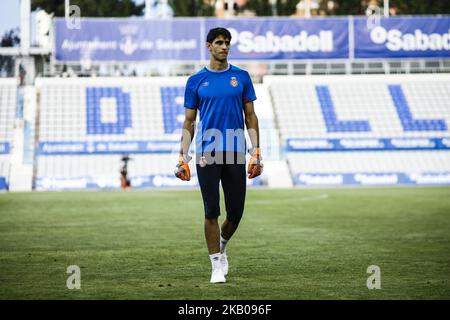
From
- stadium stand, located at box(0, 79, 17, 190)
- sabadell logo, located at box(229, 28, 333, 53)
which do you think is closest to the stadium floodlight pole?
stadium stand, located at box(0, 79, 17, 190)

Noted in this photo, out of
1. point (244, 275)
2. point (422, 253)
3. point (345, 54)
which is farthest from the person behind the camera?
point (345, 54)

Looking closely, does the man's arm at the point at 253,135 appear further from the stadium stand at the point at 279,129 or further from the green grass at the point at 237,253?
the stadium stand at the point at 279,129

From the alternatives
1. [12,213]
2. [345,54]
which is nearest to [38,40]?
[345,54]

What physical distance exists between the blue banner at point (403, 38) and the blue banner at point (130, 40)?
8328 mm

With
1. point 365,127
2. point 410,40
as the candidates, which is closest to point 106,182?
point 365,127

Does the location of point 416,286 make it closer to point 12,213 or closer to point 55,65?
point 12,213

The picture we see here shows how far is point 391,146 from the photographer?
1697 inches

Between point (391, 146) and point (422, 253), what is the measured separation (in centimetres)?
3194

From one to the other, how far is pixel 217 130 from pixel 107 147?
3338cm

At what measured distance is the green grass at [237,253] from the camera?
834cm

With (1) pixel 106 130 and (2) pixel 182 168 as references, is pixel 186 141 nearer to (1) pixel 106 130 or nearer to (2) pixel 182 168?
(2) pixel 182 168

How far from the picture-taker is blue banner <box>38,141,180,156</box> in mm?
41500

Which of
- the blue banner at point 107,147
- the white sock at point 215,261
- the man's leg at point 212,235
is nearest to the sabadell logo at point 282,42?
the blue banner at point 107,147

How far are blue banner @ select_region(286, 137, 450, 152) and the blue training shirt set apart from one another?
33.4m
